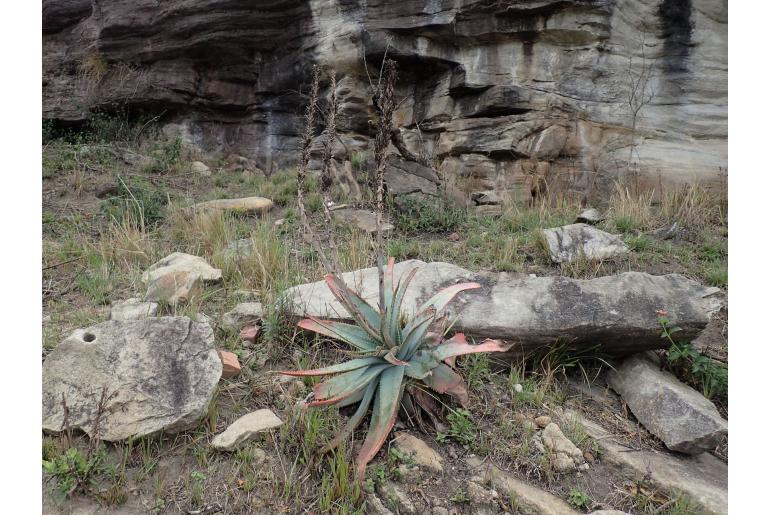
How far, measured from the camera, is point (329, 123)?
6.80 feet

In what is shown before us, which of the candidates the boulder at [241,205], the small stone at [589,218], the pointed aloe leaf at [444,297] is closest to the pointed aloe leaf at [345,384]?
the pointed aloe leaf at [444,297]

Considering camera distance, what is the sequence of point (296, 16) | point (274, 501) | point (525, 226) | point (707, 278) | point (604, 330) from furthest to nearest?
1. point (296, 16)
2. point (525, 226)
3. point (707, 278)
4. point (604, 330)
5. point (274, 501)

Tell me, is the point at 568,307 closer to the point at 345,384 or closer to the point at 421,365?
the point at 421,365

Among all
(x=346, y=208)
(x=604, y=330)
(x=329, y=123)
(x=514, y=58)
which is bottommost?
(x=604, y=330)

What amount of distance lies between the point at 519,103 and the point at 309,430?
648cm

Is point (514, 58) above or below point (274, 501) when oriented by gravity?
above

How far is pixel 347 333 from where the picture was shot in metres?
2.37

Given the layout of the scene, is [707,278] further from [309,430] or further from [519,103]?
[519,103]

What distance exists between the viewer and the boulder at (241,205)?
18.0 ft

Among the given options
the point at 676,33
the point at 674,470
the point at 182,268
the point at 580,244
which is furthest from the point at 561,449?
the point at 676,33

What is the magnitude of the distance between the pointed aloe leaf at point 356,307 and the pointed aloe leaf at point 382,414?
8.6 inches

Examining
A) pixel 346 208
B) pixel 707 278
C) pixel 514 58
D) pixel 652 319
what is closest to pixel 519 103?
pixel 514 58

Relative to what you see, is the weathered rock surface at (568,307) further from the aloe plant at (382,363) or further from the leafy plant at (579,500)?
the leafy plant at (579,500)

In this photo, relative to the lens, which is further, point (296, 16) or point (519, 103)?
point (296, 16)
